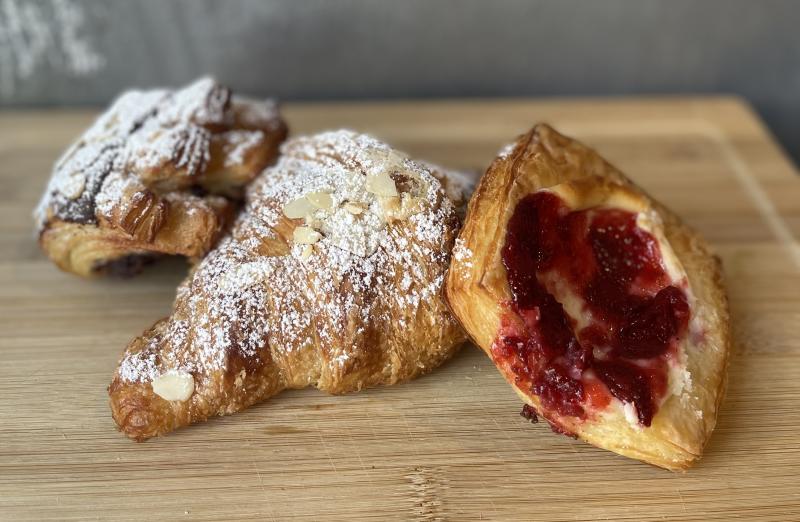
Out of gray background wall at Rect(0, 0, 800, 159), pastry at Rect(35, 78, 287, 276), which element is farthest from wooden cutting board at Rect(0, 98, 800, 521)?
gray background wall at Rect(0, 0, 800, 159)

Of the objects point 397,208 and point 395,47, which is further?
point 395,47

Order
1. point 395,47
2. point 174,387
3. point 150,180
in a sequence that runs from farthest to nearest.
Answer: point 395,47, point 150,180, point 174,387

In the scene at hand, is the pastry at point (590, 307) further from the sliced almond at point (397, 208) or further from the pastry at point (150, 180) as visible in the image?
the pastry at point (150, 180)

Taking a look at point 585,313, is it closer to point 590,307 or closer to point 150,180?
point 590,307

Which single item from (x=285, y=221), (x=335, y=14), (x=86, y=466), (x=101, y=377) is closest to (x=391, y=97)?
(x=335, y=14)

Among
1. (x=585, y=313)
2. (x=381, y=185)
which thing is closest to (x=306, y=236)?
(x=381, y=185)

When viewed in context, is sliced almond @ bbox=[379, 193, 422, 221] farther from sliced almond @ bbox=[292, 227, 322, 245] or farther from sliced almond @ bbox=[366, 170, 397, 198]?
sliced almond @ bbox=[292, 227, 322, 245]

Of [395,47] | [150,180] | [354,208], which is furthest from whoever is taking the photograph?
[395,47]

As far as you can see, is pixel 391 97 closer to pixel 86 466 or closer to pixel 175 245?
pixel 175 245
